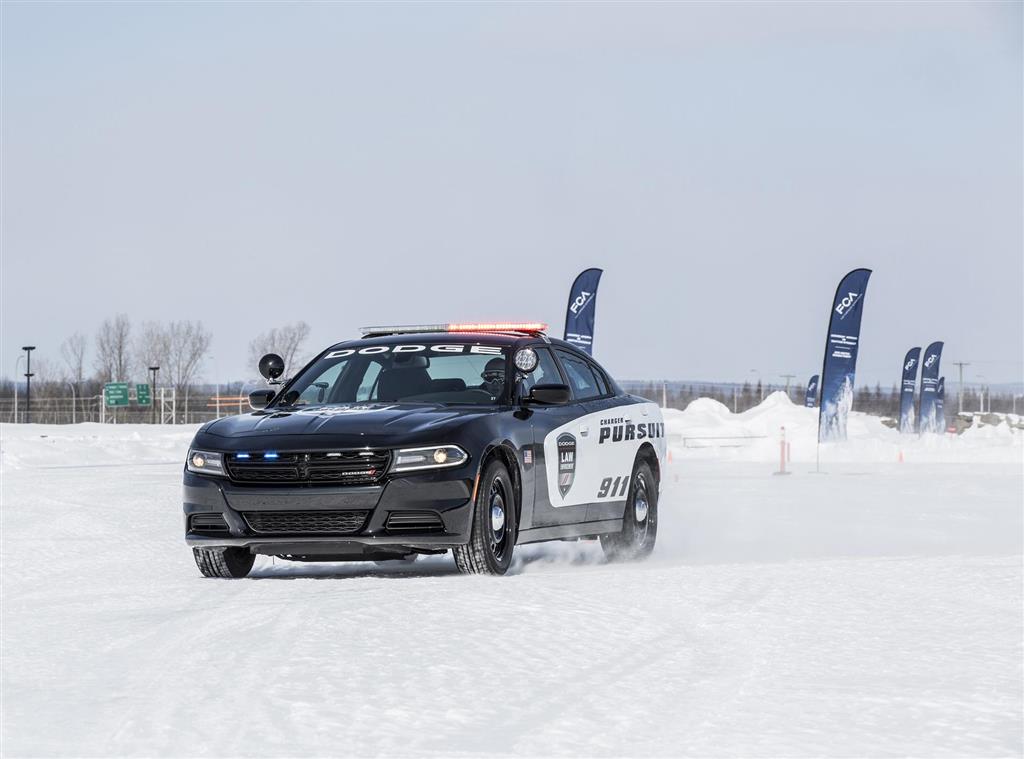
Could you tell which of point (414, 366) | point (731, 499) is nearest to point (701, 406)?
point (731, 499)

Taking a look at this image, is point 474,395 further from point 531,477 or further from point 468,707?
point 468,707

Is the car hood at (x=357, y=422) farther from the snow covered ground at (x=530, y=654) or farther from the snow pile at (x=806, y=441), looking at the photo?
the snow pile at (x=806, y=441)

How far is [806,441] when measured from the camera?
4756 cm

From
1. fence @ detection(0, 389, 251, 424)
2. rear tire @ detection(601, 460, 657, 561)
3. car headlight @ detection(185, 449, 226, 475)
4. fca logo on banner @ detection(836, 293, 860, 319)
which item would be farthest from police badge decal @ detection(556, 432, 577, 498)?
fence @ detection(0, 389, 251, 424)

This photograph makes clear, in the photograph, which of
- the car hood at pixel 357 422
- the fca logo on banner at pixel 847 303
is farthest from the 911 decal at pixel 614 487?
the fca logo on banner at pixel 847 303

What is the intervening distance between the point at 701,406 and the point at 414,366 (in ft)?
233

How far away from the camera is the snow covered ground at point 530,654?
4.96m

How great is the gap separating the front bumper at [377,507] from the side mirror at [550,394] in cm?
108

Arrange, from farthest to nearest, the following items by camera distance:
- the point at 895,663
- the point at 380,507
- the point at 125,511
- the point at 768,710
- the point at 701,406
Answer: the point at 701,406
the point at 125,511
the point at 380,507
the point at 895,663
the point at 768,710

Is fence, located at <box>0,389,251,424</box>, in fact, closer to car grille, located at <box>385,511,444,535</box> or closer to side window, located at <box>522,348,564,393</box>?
side window, located at <box>522,348,564,393</box>

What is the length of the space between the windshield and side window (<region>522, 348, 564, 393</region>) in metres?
0.24

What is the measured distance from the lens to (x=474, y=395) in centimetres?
1032

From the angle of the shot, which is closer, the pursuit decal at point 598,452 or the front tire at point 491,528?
the front tire at point 491,528

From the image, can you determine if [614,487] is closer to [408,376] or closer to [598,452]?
[598,452]
